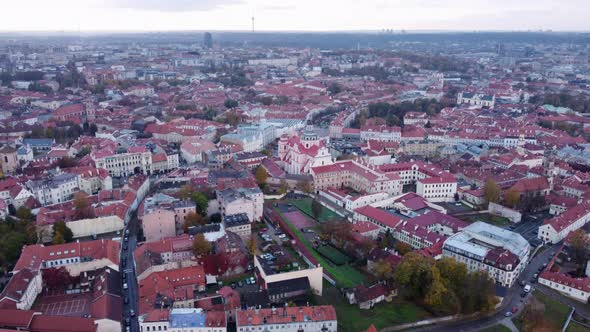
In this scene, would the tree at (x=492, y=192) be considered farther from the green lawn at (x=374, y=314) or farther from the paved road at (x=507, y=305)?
the green lawn at (x=374, y=314)

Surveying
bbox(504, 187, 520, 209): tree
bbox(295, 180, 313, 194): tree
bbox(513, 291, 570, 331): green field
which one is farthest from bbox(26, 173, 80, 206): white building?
bbox(504, 187, 520, 209): tree

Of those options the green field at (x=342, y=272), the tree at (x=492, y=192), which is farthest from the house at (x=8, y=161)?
the tree at (x=492, y=192)

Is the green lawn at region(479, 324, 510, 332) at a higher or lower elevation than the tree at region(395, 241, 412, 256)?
lower

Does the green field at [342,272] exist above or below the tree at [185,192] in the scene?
below

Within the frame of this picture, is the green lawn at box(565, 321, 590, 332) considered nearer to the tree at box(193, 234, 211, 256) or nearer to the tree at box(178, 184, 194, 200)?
the tree at box(193, 234, 211, 256)

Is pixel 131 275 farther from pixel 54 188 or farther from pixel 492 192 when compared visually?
pixel 492 192
